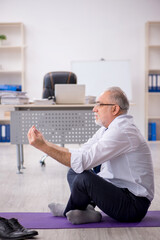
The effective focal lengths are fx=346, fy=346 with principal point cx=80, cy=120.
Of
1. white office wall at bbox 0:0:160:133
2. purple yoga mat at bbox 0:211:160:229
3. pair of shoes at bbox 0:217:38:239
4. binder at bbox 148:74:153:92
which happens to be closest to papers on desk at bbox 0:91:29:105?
purple yoga mat at bbox 0:211:160:229

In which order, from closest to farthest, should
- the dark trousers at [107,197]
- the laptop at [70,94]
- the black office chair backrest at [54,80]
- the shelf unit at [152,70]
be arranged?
the dark trousers at [107,197] → the laptop at [70,94] → the black office chair backrest at [54,80] → the shelf unit at [152,70]

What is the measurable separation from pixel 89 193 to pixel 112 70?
14.4 ft

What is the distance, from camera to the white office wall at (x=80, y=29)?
6.20 meters

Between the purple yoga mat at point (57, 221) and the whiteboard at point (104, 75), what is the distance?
13.1ft

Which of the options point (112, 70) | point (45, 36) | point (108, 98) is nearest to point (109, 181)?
point (108, 98)

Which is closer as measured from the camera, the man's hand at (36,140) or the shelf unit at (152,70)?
the man's hand at (36,140)

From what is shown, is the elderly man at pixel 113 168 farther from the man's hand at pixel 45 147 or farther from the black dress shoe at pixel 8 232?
the black dress shoe at pixel 8 232

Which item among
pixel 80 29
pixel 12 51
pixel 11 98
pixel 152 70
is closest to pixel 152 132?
pixel 152 70

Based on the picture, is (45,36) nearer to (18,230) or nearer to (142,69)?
(142,69)

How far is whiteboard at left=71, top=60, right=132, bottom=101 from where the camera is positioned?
605cm

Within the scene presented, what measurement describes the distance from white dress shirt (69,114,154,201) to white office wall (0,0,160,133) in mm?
4443

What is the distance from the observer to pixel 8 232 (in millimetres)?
1844

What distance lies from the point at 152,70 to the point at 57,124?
3153 millimetres

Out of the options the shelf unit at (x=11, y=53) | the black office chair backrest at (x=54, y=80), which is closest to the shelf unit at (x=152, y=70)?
the black office chair backrest at (x=54, y=80)
